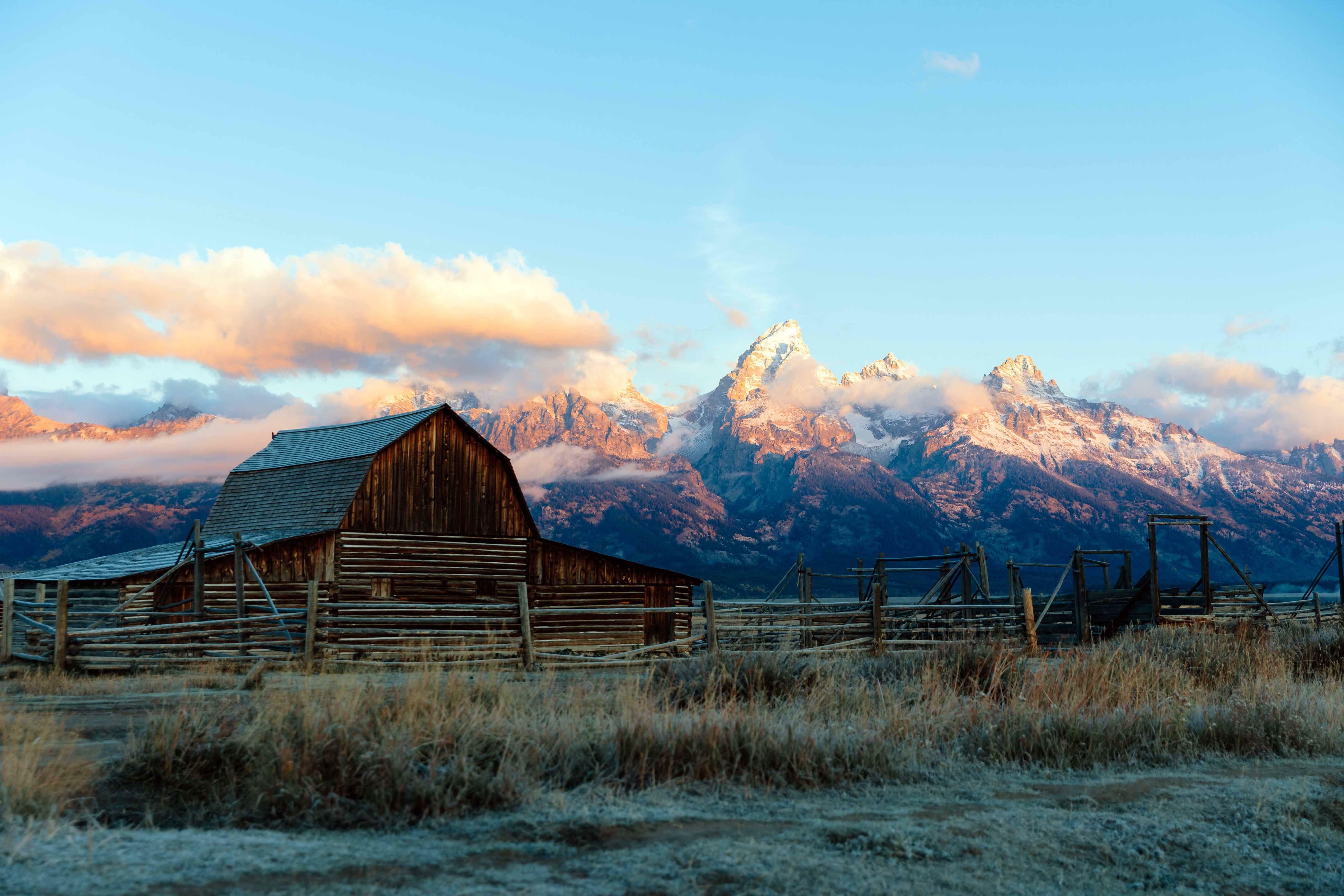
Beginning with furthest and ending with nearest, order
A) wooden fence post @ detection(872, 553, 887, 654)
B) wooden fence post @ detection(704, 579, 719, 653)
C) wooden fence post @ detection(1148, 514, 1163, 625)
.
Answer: wooden fence post @ detection(1148, 514, 1163, 625) → wooden fence post @ detection(872, 553, 887, 654) → wooden fence post @ detection(704, 579, 719, 653)

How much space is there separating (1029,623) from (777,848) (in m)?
15.0

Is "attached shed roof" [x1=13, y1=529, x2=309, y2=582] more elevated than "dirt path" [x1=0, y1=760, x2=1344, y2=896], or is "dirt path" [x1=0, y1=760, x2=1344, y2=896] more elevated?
"attached shed roof" [x1=13, y1=529, x2=309, y2=582]

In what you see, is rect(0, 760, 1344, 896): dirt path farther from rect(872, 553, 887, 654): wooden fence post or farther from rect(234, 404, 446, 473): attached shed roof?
rect(234, 404, 446, 473): attached shed roof

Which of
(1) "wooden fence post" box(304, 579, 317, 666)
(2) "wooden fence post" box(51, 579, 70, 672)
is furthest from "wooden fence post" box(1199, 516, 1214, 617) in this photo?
(2) "wooden fence post" box(51, 579, 70, 672)

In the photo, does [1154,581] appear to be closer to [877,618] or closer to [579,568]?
[877,618]

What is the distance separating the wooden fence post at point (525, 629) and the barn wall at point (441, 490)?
1150 cm

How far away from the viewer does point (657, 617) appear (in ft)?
103

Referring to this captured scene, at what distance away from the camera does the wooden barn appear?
24.5 metres

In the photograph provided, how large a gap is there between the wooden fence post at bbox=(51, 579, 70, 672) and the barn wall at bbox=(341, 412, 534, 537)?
10.5 meters

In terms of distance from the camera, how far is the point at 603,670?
1532cm

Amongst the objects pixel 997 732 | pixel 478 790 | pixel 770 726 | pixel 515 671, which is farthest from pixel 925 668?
pixel 515 671

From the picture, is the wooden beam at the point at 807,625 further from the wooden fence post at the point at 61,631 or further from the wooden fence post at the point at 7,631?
the wooden fence post at the point at 7,631

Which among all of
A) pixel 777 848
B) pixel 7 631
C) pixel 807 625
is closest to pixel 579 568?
pixel 807 625

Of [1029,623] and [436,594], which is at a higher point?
[436,594]
